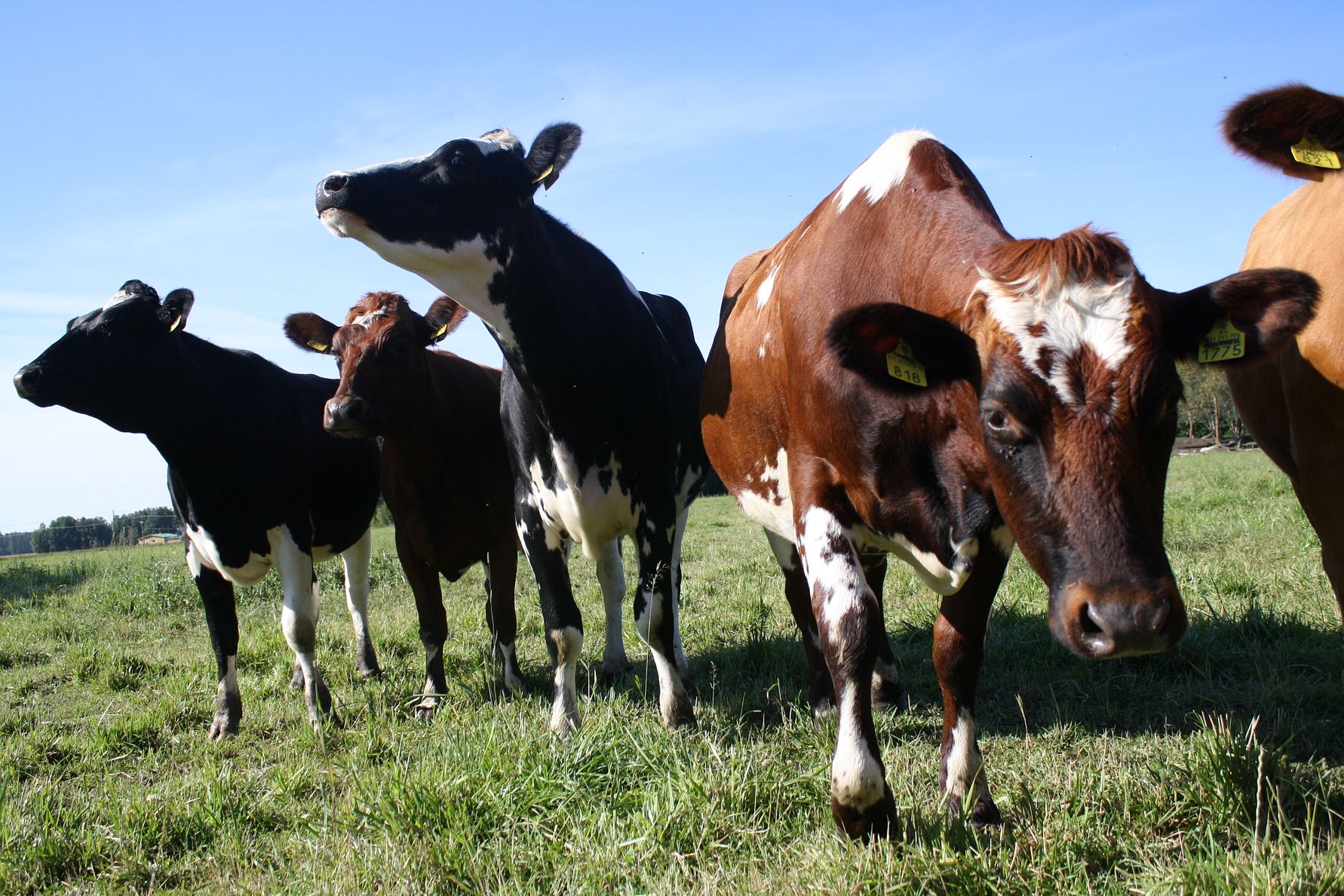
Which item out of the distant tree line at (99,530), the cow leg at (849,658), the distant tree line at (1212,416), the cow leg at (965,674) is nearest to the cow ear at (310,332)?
the cow leg at (849,658)

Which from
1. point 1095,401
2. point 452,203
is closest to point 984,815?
point 1095,401

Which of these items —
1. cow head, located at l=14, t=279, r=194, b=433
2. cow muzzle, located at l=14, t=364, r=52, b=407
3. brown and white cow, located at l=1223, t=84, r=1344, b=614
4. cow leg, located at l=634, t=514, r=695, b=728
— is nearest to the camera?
brown and white cow, located at l=1223, t=84, r=1344, b=614

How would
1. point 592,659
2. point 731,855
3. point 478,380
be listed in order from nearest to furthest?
point 731,855 < point 592,659 < point 478,380

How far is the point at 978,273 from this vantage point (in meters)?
3.06

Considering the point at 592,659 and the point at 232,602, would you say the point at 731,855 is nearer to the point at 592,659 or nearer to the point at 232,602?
the point at 592,659

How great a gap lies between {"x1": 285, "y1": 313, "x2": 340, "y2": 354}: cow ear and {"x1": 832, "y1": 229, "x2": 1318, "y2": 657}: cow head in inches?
198

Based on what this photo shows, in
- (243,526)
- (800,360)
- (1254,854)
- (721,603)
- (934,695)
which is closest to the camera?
(1254,854)

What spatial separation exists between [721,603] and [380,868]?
5390 millimetres

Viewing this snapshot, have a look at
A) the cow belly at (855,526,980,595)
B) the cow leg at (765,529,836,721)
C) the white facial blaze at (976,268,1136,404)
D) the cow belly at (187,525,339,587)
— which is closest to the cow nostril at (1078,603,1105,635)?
the white facial blaze at (976,268,1136,404)

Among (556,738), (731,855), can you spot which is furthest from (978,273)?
(556,738)

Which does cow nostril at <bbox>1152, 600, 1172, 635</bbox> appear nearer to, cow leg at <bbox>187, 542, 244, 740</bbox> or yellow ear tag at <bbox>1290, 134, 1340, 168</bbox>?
yellow ear tag at <bbox>1290, 134, 1340, 168</bbox>

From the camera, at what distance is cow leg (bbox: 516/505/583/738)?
16.5 ft

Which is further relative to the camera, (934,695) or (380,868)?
(934,695)

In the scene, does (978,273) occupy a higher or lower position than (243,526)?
higher
